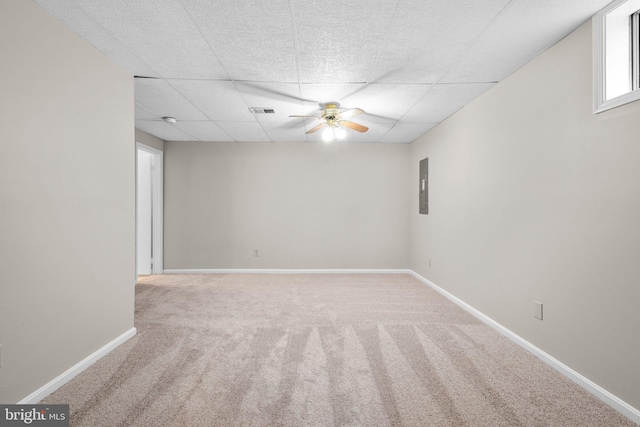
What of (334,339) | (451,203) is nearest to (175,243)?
(334,339)

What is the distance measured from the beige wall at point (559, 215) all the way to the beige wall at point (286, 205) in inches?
84.5

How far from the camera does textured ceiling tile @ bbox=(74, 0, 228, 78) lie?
1.93 metres

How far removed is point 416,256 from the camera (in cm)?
552

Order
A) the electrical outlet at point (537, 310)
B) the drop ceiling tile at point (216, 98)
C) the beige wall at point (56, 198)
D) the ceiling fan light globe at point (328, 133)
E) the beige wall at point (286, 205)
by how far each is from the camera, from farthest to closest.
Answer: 1. the beige wall at point (286, 205)
2. the ceiling fan light globe at point (328, 133)
3. the drop ceiling tile at point (216, 98)
4. the electrical outlet at point (537, 310)
5. the beige wall at point (56, 198)

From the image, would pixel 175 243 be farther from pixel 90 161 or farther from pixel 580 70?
pixel 580 70

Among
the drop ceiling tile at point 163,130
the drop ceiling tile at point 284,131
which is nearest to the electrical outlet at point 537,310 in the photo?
the drop ceiling tile at point 284,131

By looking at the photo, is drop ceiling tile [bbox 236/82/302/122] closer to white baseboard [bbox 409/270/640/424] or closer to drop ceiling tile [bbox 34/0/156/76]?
drop ceiling tile [bbox 34/0/156/76]

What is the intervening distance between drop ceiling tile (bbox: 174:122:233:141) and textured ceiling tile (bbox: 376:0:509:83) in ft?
9.45

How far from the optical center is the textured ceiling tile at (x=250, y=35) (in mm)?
1930

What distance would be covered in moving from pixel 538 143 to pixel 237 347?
2.95 metres

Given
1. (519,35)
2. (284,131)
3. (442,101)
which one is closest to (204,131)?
(284,131)

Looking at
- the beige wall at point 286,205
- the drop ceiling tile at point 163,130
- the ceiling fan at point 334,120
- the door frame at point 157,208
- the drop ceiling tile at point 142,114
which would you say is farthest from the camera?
the beige wall at point 286,205

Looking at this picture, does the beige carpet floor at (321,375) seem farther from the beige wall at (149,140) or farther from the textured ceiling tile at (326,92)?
the beige wall at (149,140)

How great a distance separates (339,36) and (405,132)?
304 cm
